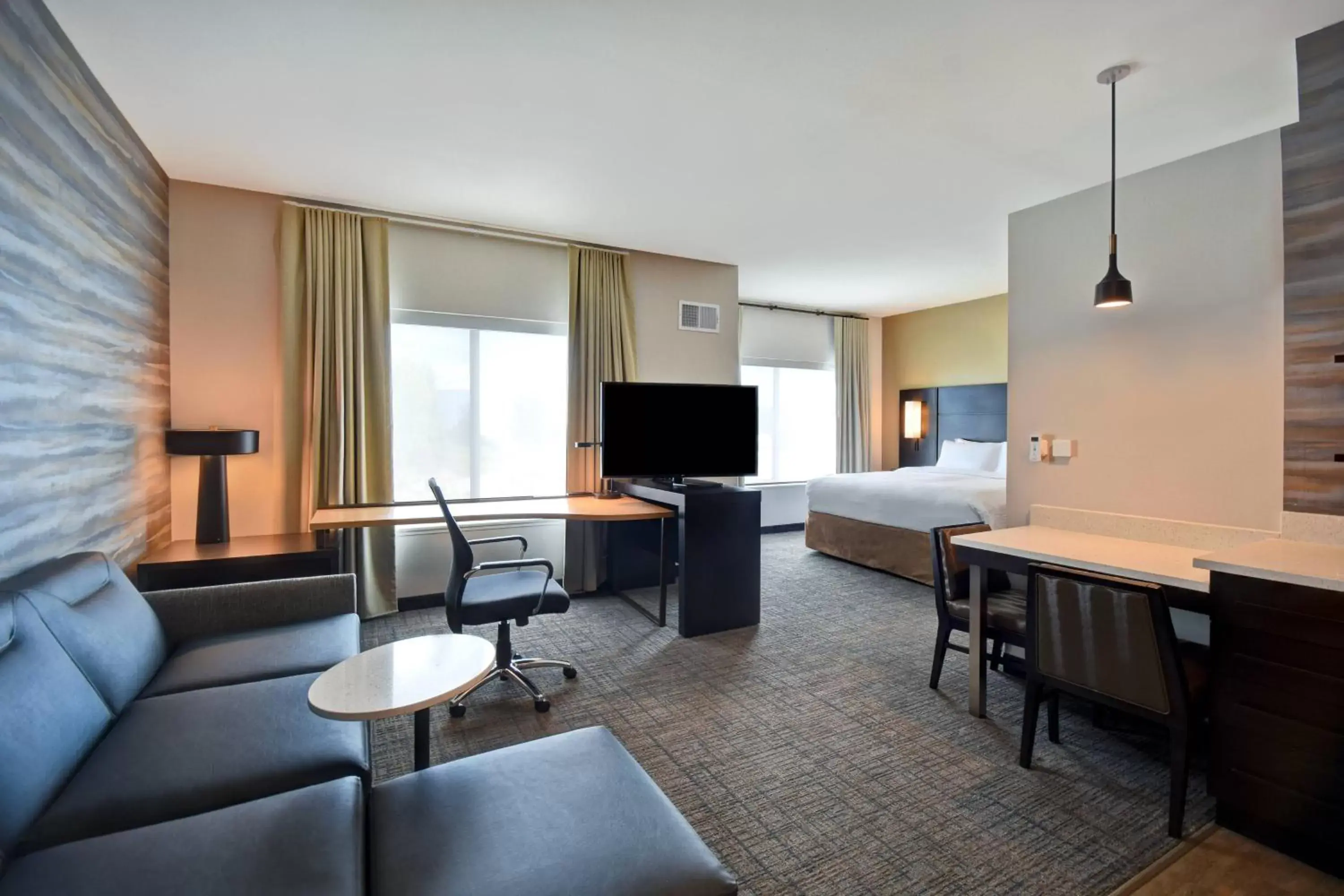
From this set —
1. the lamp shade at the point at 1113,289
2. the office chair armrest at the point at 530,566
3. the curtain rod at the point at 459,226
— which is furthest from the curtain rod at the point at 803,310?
the office chair armrest at the point at 530,566

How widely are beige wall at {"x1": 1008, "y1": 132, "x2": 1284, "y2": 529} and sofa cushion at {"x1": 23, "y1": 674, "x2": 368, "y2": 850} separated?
131 inches

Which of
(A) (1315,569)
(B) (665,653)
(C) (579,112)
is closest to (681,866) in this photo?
(A) (1315,569)

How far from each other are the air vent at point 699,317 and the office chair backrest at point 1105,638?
3.41 metres

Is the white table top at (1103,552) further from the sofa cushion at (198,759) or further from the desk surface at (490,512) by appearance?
the sofa cushion at (198,759)

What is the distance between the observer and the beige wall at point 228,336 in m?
3.39

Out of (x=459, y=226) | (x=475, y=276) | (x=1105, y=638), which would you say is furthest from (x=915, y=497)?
(x=459, y=226)

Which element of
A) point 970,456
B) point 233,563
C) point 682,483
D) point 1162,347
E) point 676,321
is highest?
point 676,321

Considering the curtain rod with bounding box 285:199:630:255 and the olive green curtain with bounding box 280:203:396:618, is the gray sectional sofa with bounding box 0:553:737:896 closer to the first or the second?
the olive green curtain with bounding box 280:203:396:618

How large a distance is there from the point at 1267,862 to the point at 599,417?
387 centimetres

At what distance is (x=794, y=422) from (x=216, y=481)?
18.2ft

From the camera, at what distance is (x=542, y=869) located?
1.12m

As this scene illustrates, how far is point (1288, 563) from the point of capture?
178cm

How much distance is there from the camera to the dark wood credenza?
1632 millimetres

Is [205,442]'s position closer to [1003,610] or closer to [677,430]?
[677,430]
